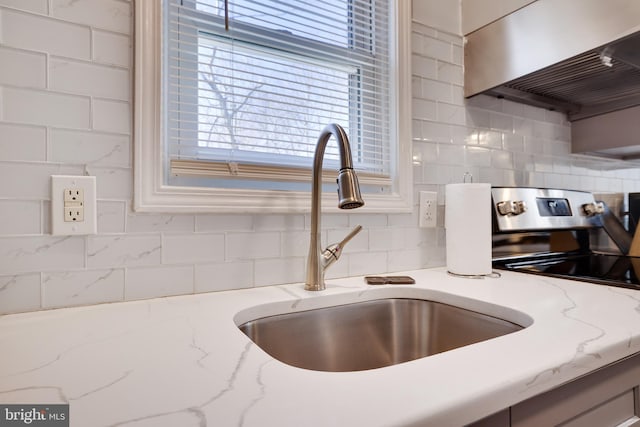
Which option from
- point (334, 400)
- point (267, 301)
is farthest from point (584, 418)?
point (267, 301)

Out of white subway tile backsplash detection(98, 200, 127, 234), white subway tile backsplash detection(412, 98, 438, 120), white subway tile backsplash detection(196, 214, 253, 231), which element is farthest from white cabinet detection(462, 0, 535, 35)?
white subway tile backsplash detection(98, 200, 127, 234)

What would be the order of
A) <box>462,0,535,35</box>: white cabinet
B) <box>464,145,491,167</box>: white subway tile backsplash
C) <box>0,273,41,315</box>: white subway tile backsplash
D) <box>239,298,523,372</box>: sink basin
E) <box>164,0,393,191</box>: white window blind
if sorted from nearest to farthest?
<box>0,273,41,315</box>: white subway tile backsplash < <box>239,298,523,372</box>: sink basin < <box>164,0,393,191</box>: white window blind < <box>462,0,535,35</box>: white cabinet < <box>464,145,491,167</box>: white subway tile backsplash

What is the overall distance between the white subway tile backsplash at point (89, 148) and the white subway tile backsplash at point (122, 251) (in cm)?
18

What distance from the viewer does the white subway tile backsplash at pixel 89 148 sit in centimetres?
80

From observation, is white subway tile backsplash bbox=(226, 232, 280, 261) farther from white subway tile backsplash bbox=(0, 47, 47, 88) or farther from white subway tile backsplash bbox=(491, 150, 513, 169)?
white subway tile backsplash bbox=(491, 150, 513, 169)

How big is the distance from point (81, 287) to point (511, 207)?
4.53 feet

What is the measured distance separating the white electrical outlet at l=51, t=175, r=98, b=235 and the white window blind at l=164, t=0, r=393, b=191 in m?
0.19

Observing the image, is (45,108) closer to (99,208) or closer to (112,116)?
(112,116)

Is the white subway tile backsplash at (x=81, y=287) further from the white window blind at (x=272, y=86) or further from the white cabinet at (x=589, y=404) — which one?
the white cabinet at (x=589, y=404)

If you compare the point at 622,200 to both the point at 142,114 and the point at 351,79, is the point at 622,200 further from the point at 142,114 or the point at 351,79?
the point at 142,114

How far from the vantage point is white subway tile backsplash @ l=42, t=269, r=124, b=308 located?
2.61 feet

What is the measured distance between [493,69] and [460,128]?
0.23 metres

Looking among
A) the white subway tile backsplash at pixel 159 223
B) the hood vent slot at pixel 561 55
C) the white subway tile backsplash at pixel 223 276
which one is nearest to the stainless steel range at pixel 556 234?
the hood vent slot at pixel 561 55

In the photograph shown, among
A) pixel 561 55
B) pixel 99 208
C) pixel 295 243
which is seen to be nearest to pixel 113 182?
pixel 99 208
